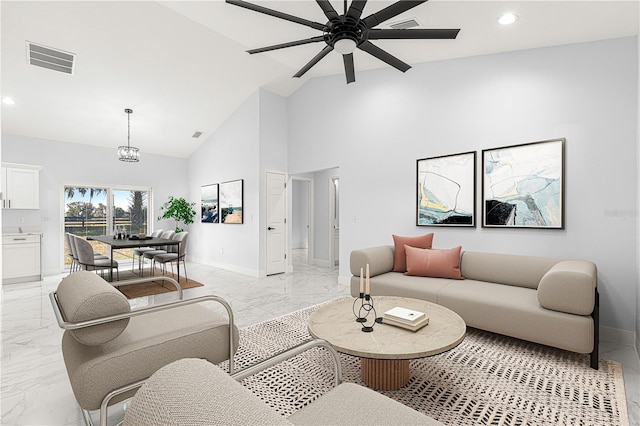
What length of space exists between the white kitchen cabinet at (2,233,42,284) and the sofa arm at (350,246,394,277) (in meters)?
5.70

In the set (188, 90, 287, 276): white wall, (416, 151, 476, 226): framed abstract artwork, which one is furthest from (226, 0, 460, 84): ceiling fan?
(188, 90, 287, 276): white wall

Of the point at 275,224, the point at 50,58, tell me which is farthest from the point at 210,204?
the point at 50,58

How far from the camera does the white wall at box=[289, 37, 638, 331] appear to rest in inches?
119

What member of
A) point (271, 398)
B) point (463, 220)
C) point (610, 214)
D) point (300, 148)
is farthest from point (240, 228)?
point (610, 214)

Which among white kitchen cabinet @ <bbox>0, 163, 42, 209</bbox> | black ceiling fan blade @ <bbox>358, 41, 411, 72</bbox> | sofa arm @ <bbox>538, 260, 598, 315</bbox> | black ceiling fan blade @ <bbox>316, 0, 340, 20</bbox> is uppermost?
black ceiling fan blade @ <bbox>316, 0, 340, 20</bbox>

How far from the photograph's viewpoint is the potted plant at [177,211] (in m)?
7.38

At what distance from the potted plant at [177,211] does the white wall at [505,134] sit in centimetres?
376

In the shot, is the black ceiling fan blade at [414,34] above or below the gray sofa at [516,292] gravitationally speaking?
above

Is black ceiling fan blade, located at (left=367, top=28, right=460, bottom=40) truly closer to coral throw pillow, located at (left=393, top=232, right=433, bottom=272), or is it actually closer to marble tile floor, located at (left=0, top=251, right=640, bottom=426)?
→ coral throw pillow, located at (left=393, top=232, right=433, bottom=272)

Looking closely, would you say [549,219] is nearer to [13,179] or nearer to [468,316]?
[468,316]

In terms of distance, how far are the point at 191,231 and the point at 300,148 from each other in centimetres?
389

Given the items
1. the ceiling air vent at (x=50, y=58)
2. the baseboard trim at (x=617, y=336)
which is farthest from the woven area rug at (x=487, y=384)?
the ceiling air vent at (x=50, y=58)

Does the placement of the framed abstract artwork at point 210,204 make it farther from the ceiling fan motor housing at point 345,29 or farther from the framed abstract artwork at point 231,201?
the ceiling fan motor housing at point 345,29

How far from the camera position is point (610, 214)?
3.06 m
